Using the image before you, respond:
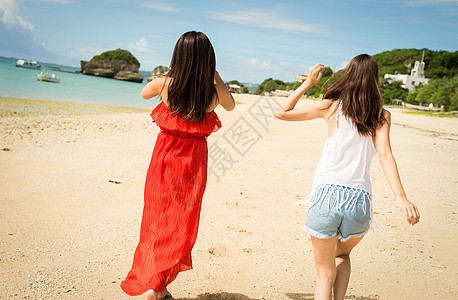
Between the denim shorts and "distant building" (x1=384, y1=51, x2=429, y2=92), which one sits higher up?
"distant building" (x1=384, y1=51, x2=429, y2=92)

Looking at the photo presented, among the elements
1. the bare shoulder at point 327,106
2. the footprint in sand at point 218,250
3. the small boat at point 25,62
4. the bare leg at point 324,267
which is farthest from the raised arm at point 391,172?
the small boat at point 25,62

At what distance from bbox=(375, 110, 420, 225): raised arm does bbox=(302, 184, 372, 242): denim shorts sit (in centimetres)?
20

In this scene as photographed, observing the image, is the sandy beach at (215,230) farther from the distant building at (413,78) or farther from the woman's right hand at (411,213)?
the distant building at (413,78)

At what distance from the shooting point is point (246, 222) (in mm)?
5223

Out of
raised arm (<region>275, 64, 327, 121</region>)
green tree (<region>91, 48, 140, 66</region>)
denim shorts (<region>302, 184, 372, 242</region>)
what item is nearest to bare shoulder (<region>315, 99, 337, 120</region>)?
raised arm (<region>275, 64, 327, 121</region>)

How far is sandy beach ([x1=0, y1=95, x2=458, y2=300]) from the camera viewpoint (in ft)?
11.9

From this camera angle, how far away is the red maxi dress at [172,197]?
2.93 meters

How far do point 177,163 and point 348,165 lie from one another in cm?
136

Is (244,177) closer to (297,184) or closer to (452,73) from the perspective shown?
(297,184)

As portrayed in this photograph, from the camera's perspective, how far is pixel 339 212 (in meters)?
2.47

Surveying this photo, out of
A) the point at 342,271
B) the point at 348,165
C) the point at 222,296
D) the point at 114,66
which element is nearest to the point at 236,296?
the point at 222,296

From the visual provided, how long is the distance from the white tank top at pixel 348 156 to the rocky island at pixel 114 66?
104317mm

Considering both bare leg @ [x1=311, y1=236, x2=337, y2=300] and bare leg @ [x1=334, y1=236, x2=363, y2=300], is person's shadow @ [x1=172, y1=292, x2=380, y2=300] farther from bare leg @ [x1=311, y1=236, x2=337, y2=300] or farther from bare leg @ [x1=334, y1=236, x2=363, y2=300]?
bare leg @ [x1=311, y1=236, x2=337, y2=300]

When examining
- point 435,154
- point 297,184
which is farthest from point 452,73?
point 297,184
